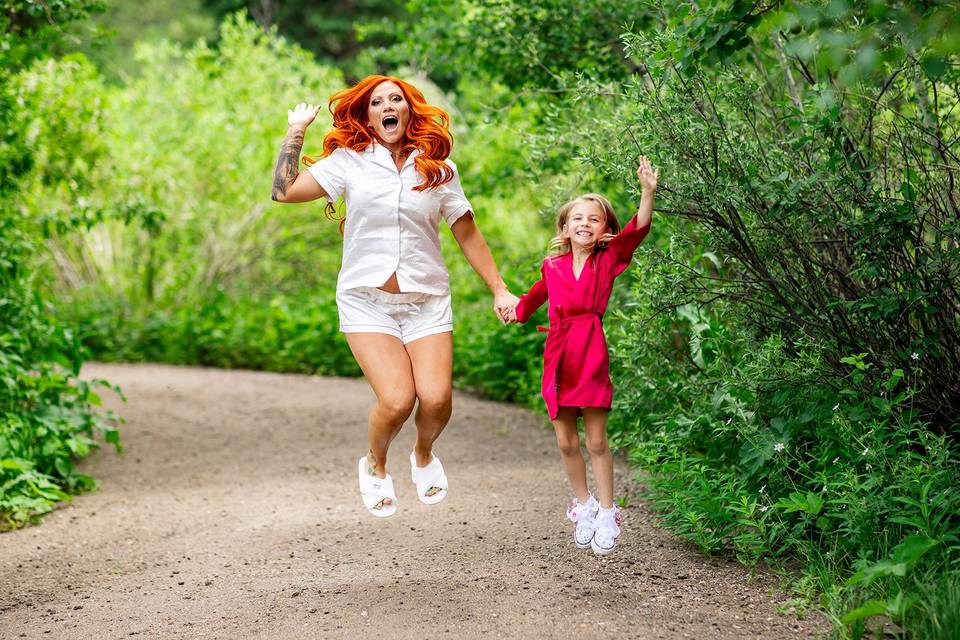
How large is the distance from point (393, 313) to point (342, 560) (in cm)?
129

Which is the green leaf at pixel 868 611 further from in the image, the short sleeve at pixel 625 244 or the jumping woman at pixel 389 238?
the jumping woman at pixel 389 238

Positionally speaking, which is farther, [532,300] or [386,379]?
[532,300]

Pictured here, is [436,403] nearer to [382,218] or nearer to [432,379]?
[432,379]

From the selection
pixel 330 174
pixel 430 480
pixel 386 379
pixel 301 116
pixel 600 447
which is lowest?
pixel 430 480

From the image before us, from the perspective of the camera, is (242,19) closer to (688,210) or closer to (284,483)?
(284,483)

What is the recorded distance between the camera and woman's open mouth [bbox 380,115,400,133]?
4.57m

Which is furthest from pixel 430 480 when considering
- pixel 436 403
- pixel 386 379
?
pixel 386 379

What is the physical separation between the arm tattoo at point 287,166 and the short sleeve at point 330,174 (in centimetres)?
8

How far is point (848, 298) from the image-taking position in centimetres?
467

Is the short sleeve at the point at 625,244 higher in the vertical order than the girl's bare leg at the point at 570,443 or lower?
higher

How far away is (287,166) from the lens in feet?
14.8

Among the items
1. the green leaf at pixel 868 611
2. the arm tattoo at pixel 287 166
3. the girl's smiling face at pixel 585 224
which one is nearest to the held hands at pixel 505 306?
the girl's smiling face at pixel 585 224

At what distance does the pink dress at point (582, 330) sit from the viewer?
173 inches

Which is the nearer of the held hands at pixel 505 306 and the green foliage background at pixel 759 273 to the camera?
the green foliage background at pixel 759 273
